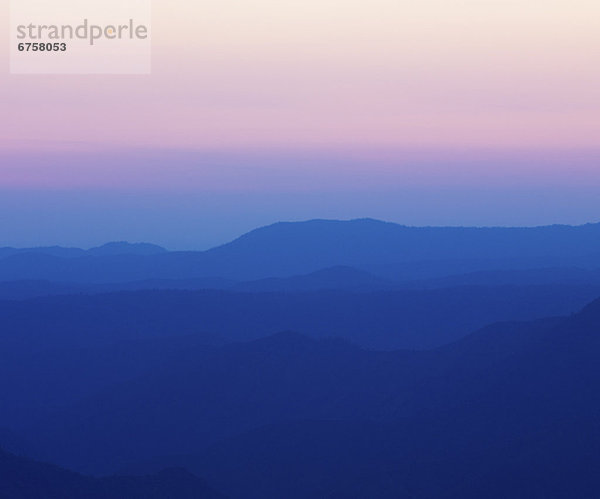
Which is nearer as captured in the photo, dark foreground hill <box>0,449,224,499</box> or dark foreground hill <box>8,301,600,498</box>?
dark foreground hill <box>0,449,224,499</box>

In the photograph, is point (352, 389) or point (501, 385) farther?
point (352, 389)

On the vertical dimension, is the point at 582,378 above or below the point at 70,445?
above

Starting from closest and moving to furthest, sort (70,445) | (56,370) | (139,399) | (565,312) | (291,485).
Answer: (291,485)
(70,445)
(139,399)
(56,370)
(565,312)

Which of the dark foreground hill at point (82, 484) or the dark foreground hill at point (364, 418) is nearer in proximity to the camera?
the dark foreground hill at point (82, 484)

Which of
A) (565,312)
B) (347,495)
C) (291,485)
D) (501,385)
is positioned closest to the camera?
(347,495)

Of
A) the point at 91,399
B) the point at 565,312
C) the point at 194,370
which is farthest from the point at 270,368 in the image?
the point at 565,312

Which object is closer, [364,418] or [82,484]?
[82,484]

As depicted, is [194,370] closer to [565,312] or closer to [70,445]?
[70,445]

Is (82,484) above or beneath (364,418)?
above
